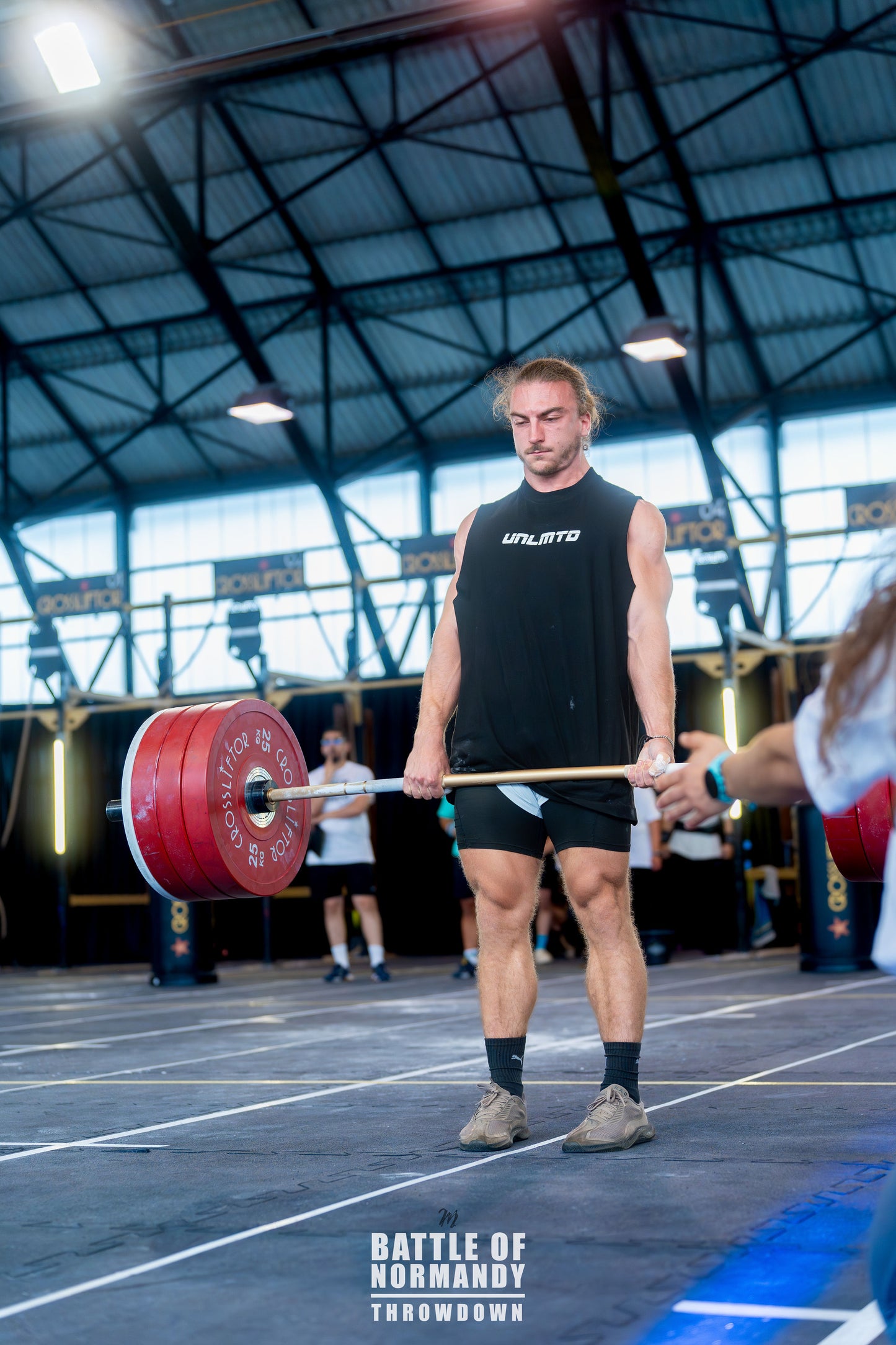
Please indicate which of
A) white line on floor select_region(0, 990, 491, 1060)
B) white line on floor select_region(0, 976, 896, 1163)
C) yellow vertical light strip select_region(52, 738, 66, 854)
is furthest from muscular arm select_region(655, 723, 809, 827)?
yellow vertical light strip select_region(52, 738, 66, 854)

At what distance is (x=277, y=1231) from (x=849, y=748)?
1163 millimetres

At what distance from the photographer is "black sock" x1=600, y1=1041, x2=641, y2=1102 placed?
2.95 m

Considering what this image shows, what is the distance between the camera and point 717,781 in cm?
196

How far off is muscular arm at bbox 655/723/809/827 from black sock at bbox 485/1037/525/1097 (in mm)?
1068

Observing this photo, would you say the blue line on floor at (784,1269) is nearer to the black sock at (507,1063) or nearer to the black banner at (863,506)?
the black sock at (507,1063)

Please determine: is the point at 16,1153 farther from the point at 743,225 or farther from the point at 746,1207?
the point at 743,225

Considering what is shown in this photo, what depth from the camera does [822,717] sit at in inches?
63.7

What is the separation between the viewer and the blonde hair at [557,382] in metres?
3.19

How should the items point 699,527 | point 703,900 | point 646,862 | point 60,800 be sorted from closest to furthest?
point 646,862
point 699,527
point 60,800
point 703,900

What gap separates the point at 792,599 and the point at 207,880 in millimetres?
11704

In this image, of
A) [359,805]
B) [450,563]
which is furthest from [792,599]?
[359,805]

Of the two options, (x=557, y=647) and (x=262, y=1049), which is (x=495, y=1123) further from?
(x=262, y=1049)

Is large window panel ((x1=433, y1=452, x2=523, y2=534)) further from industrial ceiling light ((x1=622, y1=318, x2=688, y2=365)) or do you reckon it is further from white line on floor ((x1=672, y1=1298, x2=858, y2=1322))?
white line on floor ((x1=672, y1=1298, x2=858, y2=1322))

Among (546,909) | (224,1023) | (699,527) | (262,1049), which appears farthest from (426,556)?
(262,1049)
